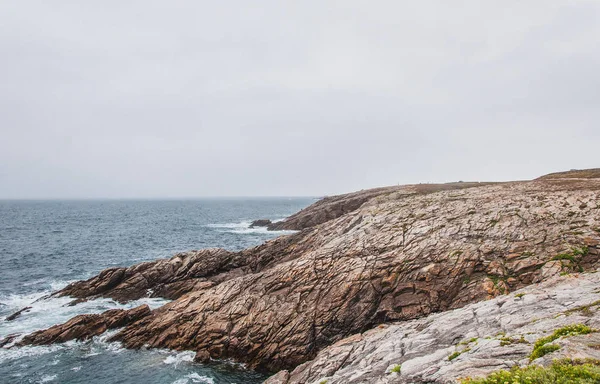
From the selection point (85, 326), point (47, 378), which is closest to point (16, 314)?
point (85, 326)

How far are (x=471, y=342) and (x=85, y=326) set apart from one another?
37.5 metres

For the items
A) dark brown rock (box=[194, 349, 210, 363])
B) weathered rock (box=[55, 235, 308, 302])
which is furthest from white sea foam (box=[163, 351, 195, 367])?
weathered rock (box=[55, 235, 308, 302])

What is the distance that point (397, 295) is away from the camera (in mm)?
28703

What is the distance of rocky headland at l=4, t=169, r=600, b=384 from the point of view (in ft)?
58.7

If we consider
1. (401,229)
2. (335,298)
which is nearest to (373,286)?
(335,298)

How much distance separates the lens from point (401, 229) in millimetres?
35688

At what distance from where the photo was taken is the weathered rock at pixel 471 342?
12.1 meters

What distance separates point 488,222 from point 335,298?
1806 cm

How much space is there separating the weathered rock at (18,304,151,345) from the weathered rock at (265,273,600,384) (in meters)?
21.5

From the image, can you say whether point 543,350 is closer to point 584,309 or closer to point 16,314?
point 584,309

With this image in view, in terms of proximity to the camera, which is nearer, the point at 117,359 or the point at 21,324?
the point at 117,359

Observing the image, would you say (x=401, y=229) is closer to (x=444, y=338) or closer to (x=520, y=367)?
(x=444, y=338)

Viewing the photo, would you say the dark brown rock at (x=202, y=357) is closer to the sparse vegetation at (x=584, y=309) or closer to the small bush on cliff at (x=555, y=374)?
the small bush on cliff at (x=555, y=374)

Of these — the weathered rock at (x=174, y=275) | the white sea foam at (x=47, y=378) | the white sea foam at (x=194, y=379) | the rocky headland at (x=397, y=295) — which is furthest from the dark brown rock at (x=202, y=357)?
the weathered rock at (x=174, y=275)
